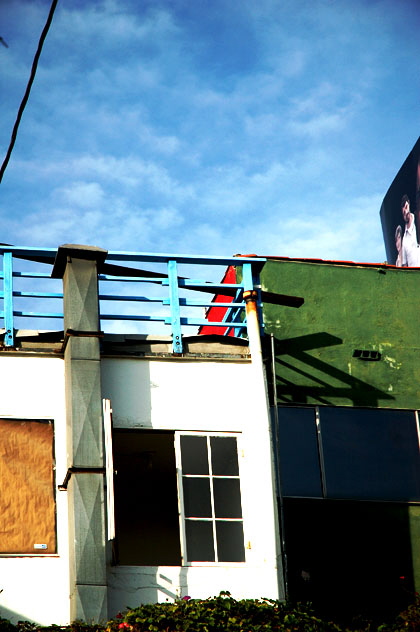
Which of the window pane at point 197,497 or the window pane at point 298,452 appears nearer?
the window pane at point 197,497

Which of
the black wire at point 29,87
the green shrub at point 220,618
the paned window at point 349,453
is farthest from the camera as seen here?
the paned window at point 349,453

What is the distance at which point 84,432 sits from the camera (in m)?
14.6

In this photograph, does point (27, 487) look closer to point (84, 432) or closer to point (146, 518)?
point (84, 432)

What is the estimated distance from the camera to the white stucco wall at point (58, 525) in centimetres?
1379

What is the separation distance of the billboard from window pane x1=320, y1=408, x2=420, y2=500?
116 feet

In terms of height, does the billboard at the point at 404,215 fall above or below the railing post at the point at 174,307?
above

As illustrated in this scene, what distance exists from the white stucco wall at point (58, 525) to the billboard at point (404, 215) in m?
40.1

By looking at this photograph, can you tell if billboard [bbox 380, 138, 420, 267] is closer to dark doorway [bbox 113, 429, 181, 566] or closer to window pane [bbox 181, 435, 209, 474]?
dark doorway [bbox 113, 429, 181, 566]

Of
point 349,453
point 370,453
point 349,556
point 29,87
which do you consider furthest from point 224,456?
point 29,87

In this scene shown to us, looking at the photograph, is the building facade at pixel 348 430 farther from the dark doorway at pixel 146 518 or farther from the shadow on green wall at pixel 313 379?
the dark doorway at pixel 146 518

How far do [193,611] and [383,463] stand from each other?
252 inches

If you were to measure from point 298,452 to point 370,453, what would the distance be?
52.9 inches

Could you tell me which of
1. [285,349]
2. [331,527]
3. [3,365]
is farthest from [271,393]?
[3,365]

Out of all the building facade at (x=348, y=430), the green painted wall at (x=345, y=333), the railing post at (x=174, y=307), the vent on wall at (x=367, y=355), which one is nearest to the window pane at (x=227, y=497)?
the building facade at (x=348, y=430)
